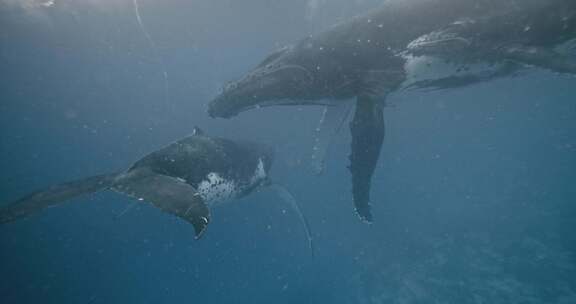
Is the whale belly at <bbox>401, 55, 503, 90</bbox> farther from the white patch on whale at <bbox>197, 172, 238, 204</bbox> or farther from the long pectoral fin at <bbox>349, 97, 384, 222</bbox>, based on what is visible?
the white patch on whale at <bbox>197, 172, 238, 204</bbox>

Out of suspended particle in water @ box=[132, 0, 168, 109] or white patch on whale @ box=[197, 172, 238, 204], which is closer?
white patch on whale @ box=[197, 172, 238, 204]

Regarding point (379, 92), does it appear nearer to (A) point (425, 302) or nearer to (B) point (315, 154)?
(B) point (315, 154)

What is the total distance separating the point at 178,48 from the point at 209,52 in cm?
306

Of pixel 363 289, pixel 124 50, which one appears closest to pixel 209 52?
pixel 124 50

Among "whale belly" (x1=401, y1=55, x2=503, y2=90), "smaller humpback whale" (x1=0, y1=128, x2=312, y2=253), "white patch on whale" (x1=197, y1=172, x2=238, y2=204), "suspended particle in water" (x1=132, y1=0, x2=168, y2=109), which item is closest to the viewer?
"smaller humpback whale" (x1=0, y1=128, x2=312, y2=253)

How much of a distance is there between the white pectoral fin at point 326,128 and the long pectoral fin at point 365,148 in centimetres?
143

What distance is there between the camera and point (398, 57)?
21.6ft

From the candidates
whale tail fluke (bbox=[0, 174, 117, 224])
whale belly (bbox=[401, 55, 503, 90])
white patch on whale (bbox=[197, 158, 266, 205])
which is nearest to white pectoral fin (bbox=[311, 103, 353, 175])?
whale belly (bbox=[401, 55, 503, 90])

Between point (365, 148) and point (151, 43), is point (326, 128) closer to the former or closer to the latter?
point (365, 148)

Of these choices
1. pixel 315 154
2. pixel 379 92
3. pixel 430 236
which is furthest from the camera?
pixel 430 236

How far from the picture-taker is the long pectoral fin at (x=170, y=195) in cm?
463

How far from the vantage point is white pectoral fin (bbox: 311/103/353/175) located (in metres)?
8.03

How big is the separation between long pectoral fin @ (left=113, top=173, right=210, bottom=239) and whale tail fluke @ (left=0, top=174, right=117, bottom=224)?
0.37 m

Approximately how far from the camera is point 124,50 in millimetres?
33562
